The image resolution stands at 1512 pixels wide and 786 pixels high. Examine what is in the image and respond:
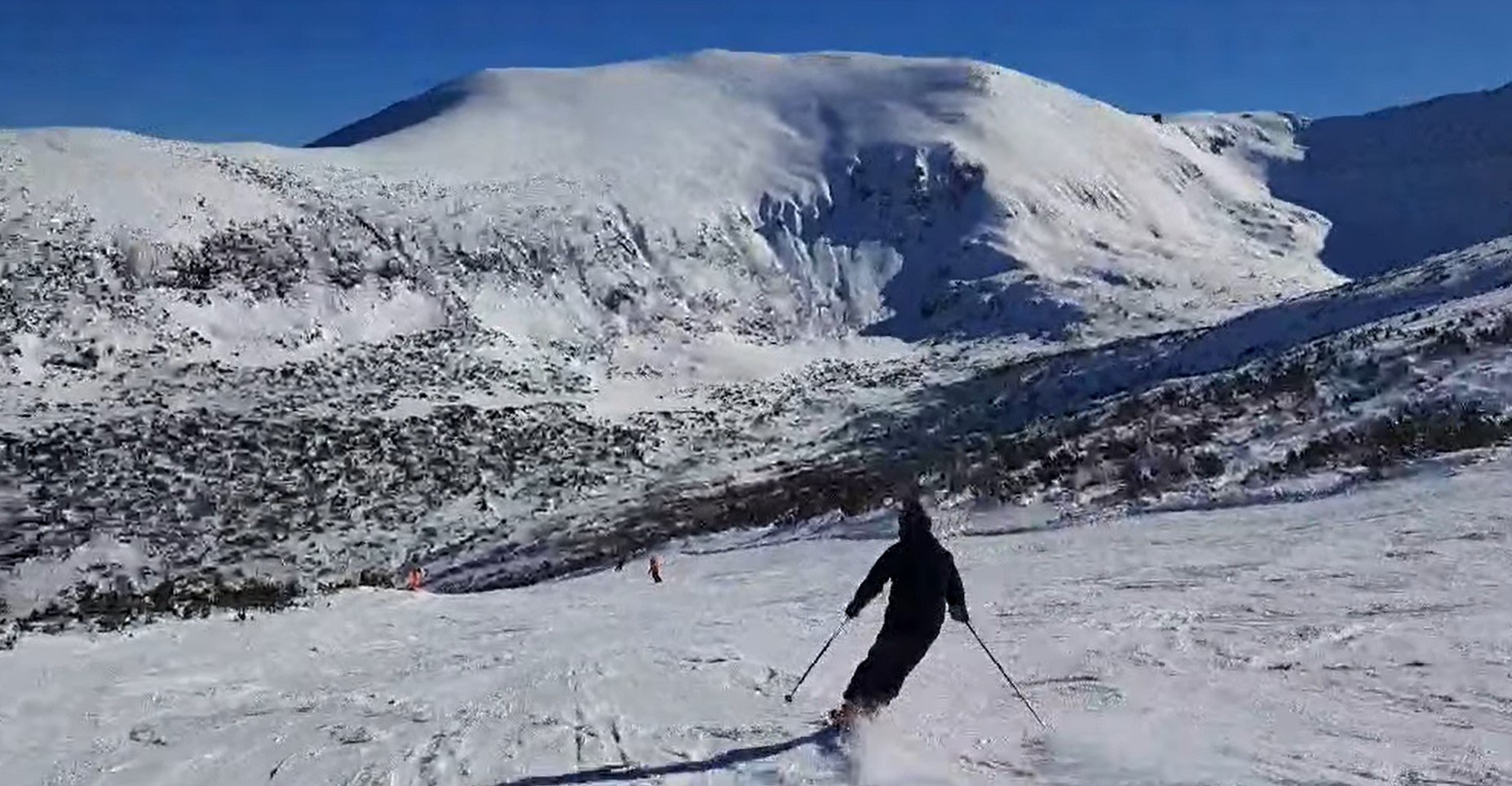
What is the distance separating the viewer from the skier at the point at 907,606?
7.94m

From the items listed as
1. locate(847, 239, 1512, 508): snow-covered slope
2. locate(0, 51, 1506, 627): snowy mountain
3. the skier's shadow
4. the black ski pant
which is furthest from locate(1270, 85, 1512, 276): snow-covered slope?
the skier's shadow

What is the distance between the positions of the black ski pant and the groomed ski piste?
0.24 meters

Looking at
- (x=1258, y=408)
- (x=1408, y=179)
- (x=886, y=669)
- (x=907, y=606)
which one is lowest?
(x=886, y=669)

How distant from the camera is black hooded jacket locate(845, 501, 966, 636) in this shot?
26.3 feet

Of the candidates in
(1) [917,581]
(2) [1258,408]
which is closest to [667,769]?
(1) [917,581]

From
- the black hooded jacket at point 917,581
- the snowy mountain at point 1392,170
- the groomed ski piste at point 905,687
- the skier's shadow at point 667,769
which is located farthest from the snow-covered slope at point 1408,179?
the skier's shadow at point 667,769

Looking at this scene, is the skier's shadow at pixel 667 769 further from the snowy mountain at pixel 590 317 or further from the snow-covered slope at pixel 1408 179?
the snow-covered slope at pixel 1408 179

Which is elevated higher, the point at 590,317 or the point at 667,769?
the point at 590,317

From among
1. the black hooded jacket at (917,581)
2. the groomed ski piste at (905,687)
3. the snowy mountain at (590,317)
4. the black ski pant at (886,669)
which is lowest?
the groomed ski piste at (905,687)

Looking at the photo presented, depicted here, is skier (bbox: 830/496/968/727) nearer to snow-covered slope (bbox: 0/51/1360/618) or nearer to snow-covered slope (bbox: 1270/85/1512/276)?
snow-covered slope (bbox: 0/51/1360/618)

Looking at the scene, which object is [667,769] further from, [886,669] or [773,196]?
[773,196]

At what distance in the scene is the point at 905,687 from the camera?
943cm

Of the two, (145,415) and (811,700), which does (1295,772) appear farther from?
(145,415)

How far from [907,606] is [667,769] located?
189 cm
